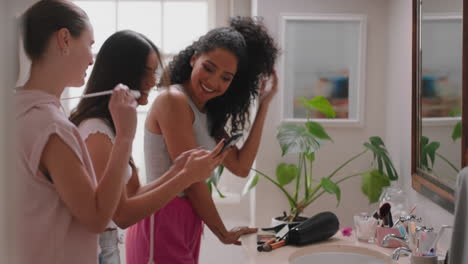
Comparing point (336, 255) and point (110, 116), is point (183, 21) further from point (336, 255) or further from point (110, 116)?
point (110, 116)

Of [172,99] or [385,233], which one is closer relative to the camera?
[172,99]

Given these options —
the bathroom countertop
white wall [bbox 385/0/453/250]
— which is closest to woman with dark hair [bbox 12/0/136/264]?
the bathroom countertop

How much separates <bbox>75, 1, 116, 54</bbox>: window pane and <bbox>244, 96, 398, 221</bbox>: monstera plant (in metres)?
1.11

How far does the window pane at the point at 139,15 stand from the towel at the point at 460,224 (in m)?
2.08

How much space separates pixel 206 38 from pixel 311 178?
3.31ft

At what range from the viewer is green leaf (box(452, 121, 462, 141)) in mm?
1453

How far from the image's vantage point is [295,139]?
2209 mm

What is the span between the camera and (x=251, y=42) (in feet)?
5.60

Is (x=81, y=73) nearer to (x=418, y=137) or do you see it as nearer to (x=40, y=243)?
(x=40, y=243)

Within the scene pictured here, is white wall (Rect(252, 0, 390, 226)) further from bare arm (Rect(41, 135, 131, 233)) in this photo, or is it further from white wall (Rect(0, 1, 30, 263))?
white wall (Rect(0, 1, 30, 263))

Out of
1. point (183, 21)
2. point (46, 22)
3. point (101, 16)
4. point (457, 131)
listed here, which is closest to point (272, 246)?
point (457, 131)

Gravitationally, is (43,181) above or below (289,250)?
above

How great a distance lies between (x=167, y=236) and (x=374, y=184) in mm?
1115

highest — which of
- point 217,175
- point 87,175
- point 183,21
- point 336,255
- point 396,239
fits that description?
point 183,21
